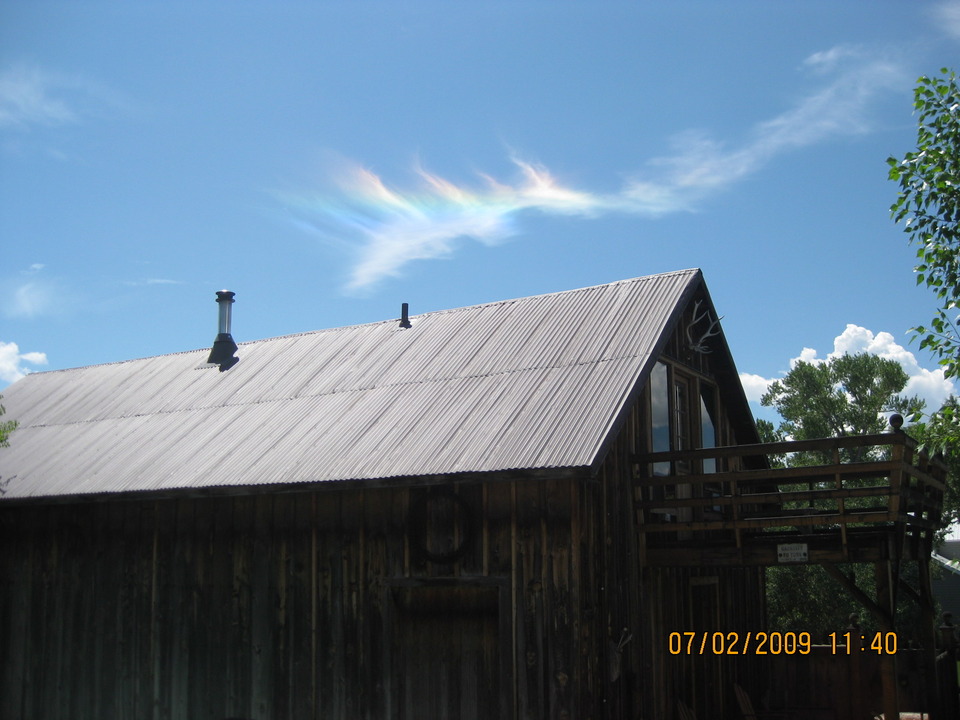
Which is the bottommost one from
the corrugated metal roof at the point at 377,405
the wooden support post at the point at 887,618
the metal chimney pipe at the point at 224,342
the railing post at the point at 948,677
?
the railing post at the point at 948,677

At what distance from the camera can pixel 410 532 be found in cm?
1106

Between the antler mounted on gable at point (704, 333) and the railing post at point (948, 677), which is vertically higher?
the antler mounted on gable at point (704, 333)

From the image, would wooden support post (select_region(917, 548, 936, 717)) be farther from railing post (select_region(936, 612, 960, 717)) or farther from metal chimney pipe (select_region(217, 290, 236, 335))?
metal chimney pipe (select_region(217, 290, 236, 335))

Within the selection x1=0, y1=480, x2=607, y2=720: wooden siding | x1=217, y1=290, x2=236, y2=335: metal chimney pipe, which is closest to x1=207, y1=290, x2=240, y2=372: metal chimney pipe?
x1=217, y1=290, x2=236, y2=335: metal chimney pipe

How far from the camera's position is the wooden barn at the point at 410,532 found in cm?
1035

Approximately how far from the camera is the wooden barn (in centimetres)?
1035

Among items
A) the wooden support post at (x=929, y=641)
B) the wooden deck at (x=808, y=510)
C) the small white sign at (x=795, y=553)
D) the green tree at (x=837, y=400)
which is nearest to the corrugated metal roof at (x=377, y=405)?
the wooden deck at (x=808, y=510)

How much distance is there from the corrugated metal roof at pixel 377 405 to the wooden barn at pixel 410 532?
5cm

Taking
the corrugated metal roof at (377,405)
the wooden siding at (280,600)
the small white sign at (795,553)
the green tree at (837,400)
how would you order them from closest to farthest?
the wooden siding at (280,600)
the small white sign at (795,553)
the corrugated metal roof at (377,405)
the green tree at (837,400)

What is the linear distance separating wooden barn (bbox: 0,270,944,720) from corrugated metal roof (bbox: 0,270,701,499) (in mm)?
47

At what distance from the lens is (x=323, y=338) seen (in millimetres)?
16562

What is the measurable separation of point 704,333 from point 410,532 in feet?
19.0

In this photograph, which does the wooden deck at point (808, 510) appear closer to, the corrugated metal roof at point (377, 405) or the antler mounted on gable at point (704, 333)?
the corrugated metal roof at point (377, 405)
